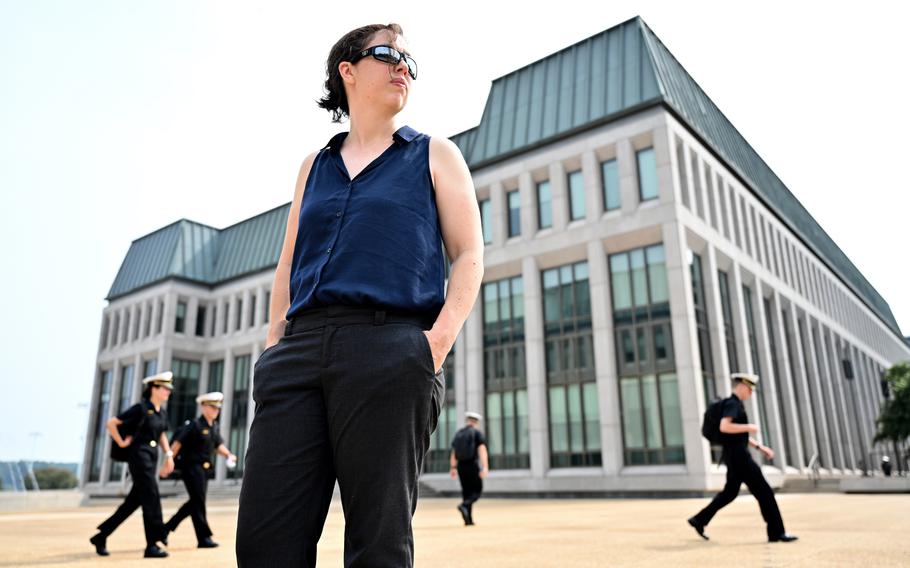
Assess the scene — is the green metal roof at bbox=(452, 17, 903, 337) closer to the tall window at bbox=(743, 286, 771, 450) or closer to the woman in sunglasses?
the tall window at bbox=(743, 286, 771, 450)

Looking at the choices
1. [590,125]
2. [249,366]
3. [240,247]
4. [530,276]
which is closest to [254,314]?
[249,366]

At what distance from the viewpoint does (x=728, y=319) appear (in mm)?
27828

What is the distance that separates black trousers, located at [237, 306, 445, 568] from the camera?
1.71 m

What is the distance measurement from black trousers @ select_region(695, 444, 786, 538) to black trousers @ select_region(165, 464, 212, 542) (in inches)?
230

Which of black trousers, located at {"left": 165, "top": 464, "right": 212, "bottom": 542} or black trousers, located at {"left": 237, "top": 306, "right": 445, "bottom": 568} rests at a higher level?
black trousers, located at {"left": 237, "top": 306, "right": 445, "bottom": 568}

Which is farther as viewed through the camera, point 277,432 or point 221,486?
point 221,486

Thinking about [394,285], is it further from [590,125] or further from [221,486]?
[221,486]

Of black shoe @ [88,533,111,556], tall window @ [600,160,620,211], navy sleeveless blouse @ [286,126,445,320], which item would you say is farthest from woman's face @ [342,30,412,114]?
tall window @ [600,160,620,211]

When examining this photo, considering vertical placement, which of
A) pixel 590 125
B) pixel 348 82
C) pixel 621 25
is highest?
pixel 621 25

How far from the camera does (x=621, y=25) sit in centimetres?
2964

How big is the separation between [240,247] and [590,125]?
2983 centimetres

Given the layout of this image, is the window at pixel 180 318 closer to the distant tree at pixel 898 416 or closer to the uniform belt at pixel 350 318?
the distant tree at pixel 898 416

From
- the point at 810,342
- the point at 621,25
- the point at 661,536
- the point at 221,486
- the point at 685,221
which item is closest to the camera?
the point at 661,536

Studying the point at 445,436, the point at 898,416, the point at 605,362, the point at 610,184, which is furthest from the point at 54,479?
the point at 898,416
